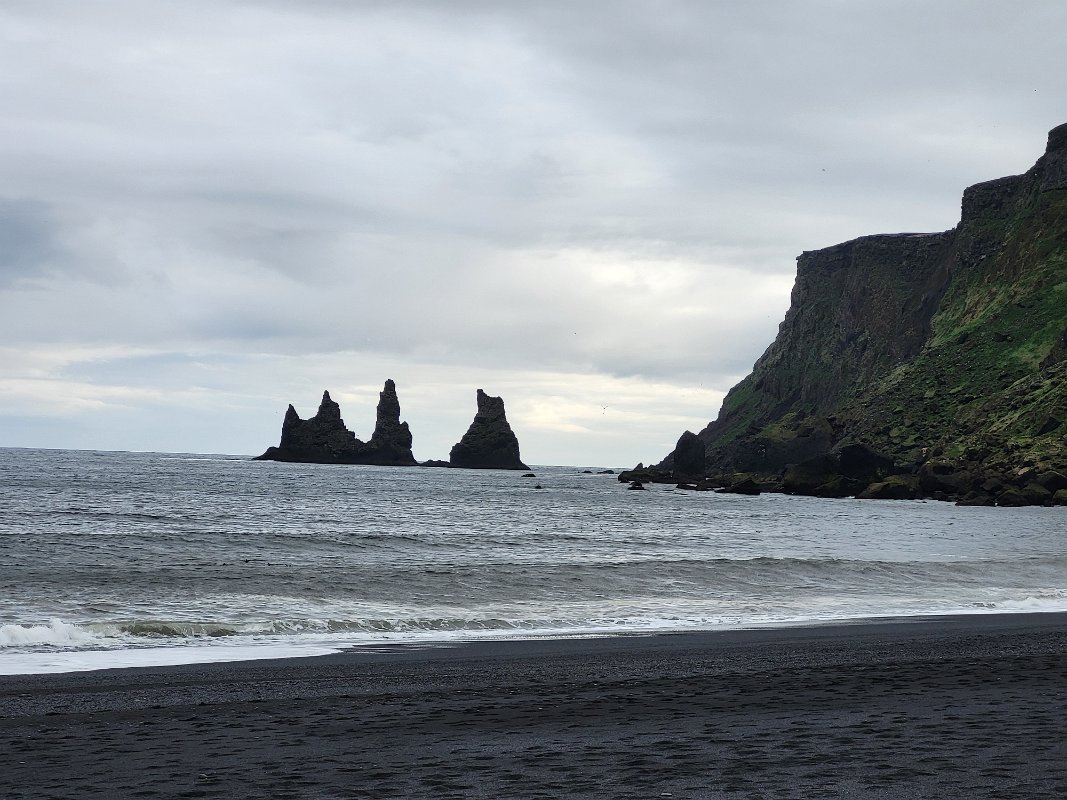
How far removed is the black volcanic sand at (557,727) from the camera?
7477 mm

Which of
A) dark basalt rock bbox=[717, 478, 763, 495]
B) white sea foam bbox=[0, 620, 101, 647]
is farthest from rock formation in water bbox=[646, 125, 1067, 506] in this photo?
white sea foam bbox=[0, 620, 101, 647]

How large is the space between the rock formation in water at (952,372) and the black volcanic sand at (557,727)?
7831 centimetres

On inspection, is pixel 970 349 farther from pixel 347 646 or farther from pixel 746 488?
→ pixel 347 646

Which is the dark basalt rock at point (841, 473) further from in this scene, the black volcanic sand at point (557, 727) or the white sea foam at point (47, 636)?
the white sea foam at point (47, 636)

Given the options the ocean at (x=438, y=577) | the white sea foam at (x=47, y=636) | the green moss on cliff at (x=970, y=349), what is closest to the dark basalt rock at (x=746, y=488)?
the green moss on cliff at (x=970, y=349)

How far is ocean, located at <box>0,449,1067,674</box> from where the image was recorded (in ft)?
63.9

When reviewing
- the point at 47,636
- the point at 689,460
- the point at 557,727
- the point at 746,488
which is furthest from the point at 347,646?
the point at 689,460

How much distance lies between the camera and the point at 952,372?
132 metres

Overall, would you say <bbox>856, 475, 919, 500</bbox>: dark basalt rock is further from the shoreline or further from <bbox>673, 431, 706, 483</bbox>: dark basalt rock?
the shoreline

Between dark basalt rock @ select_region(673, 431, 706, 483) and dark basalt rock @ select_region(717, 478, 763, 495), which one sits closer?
dark basalt rock @ select_region(717, 478, 763, 495)

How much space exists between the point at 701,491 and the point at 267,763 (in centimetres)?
12179

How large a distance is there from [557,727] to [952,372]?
133618mm

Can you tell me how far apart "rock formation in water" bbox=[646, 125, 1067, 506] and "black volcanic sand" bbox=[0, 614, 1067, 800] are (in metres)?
78.3

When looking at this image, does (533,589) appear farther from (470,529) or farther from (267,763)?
(470,529)
